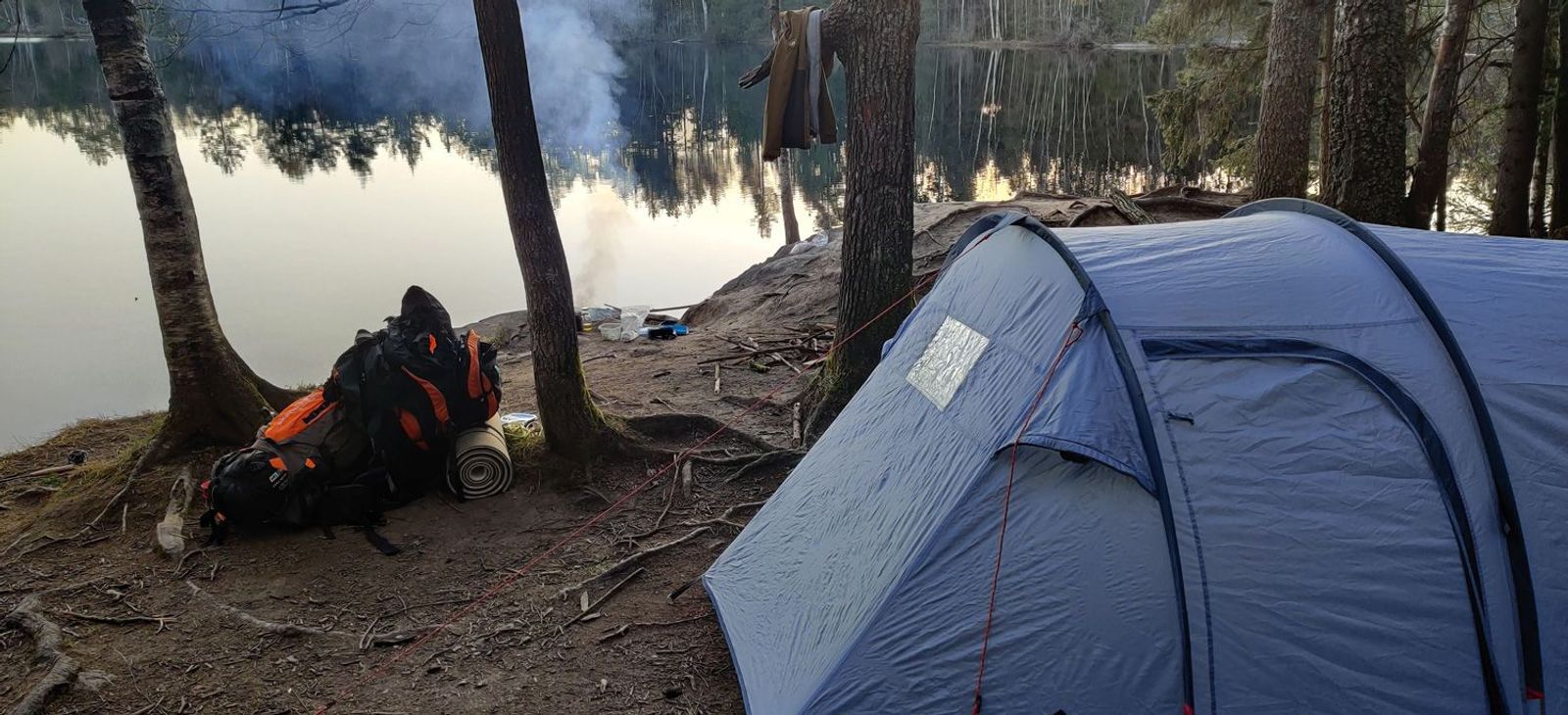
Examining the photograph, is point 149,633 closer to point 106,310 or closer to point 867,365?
point 867,365

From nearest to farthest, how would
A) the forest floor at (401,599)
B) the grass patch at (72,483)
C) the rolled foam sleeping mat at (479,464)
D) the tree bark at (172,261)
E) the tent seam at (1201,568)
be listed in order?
the tent seam at (1201,568) < the forest floor at (401,599) < the grass patch at (72,483) < the rolled foam sleeping mat at (479,464) < the tree bark at (172,261)

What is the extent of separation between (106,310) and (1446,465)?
16836 mm

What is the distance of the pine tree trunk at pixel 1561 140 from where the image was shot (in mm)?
8414

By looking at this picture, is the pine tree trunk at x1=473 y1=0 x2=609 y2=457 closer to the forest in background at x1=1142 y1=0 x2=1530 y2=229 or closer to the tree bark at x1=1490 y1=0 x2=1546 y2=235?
the tree bark at x1=1490 y1=0 x2=1546 y2=235

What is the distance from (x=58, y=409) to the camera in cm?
1072

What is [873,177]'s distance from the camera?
6.36 meters

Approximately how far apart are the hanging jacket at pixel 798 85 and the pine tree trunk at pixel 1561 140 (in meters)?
6.99

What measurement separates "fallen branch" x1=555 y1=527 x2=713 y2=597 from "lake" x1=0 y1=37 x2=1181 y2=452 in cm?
650

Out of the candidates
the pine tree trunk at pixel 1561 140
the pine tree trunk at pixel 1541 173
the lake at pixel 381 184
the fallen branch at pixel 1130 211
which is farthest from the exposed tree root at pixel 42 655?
the pine tree trunk at pixel 1541 173

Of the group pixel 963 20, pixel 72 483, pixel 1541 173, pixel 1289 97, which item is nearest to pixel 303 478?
pixel 72 483

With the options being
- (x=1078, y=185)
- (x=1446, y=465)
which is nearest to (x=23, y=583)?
(x=1446, y=465)

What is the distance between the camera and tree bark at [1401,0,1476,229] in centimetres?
750

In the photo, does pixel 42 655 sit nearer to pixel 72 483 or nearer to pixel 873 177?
pixel 72 483

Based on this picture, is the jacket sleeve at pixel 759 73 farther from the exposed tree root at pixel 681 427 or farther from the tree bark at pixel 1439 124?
the tree bark at pixel 1439 124
